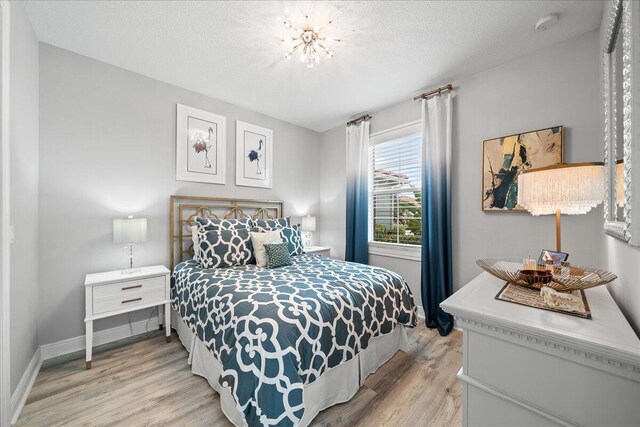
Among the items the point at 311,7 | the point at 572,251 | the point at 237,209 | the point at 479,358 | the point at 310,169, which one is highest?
the point at 311,7

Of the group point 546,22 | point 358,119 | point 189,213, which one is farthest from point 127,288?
point 546,22

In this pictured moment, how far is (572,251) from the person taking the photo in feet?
7.00

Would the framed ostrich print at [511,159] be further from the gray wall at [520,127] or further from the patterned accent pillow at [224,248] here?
the patterned accent pillow at [224,248]

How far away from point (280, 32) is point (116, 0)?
116 cm

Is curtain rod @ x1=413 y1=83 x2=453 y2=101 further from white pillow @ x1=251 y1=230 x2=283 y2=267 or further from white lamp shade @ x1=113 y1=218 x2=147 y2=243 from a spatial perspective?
white lamp shade @ x1=113 y1=218 x2=147 y2=243

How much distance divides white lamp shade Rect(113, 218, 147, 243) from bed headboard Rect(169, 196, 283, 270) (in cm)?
49

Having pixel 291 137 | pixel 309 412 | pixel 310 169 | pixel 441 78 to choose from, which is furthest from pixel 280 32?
pixel 309 412

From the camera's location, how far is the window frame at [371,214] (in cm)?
320

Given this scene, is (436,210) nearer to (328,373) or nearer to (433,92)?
(433,92)

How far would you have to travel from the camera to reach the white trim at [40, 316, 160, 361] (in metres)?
2.20

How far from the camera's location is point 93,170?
2439 millimetres

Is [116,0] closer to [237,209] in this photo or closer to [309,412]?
[237,209]

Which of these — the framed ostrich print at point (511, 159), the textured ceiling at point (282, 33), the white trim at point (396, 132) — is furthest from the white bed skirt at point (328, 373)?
the textured ceiling at point (282, 33)

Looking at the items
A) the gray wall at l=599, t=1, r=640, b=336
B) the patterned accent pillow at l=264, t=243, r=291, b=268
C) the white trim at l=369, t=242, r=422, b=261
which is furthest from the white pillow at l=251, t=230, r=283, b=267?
the gray wall at l=599, t=1, r=640, b=336
